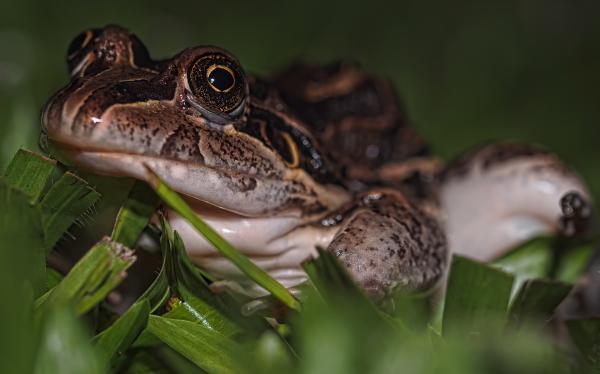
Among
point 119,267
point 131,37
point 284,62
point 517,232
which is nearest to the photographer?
point 119,267

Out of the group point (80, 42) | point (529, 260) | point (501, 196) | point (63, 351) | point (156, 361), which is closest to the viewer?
point (63, 351)

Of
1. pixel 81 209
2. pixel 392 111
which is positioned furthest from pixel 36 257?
pixel 392 111

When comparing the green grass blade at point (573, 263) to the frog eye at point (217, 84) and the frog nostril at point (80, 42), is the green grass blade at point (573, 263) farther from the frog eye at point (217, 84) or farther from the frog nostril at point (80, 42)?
the frog nostril at point (80, 42)

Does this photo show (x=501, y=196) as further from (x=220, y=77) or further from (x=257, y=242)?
(x=220, y=77)

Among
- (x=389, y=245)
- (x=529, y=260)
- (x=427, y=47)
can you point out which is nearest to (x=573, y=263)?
(x=529, y=260)

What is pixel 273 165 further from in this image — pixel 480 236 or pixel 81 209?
pixel 480 236

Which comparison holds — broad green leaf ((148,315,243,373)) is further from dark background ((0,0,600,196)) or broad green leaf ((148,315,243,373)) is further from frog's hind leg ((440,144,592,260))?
dark background ((0,0,600,196))
